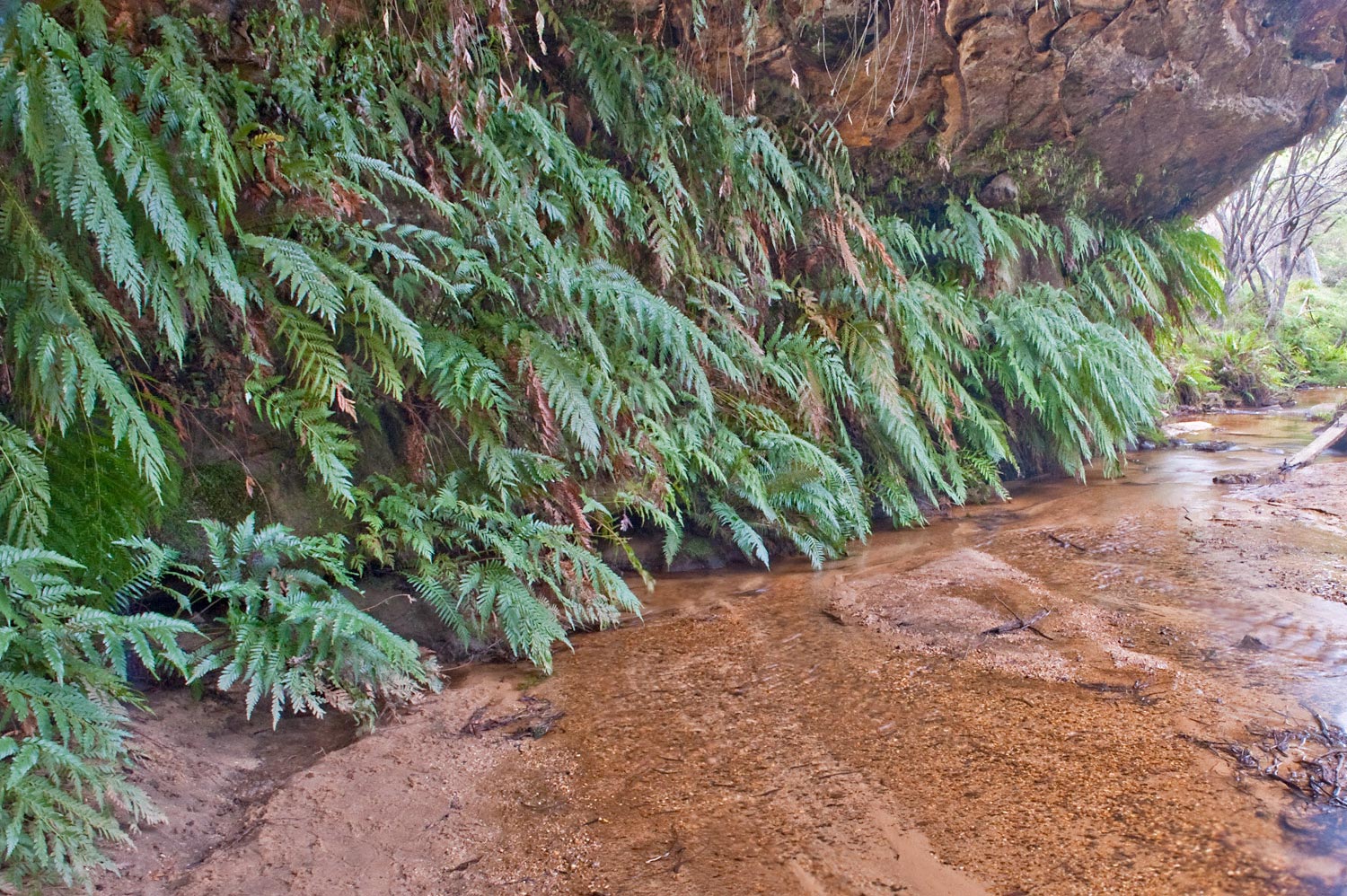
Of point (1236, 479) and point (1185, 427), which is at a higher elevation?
point (1185, 427)

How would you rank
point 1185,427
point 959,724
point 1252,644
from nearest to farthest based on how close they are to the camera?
point 959,724 → point 1252,644 → point 1185,427

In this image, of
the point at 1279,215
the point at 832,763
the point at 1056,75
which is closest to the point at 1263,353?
the point at 1279,215

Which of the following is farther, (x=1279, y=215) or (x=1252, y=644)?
(x=1279, y=215)

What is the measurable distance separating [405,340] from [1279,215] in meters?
15.9

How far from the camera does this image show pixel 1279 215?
43.7ft

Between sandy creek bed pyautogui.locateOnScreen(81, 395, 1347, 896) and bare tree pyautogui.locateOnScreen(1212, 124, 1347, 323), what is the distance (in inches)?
486

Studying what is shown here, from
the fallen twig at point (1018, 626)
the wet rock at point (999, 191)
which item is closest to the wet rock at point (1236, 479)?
the wet rock at point (999, 191)

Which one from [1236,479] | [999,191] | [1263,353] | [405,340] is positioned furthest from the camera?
[1263,353]

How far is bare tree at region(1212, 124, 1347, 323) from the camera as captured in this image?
12.4 m

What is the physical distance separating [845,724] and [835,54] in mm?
3949

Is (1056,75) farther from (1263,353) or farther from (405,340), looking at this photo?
(1263,353)

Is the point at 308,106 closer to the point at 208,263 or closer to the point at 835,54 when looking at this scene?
the point at 208,263

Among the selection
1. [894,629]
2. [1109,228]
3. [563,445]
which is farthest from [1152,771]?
[1109,228]

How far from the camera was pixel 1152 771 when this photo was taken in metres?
1.78
